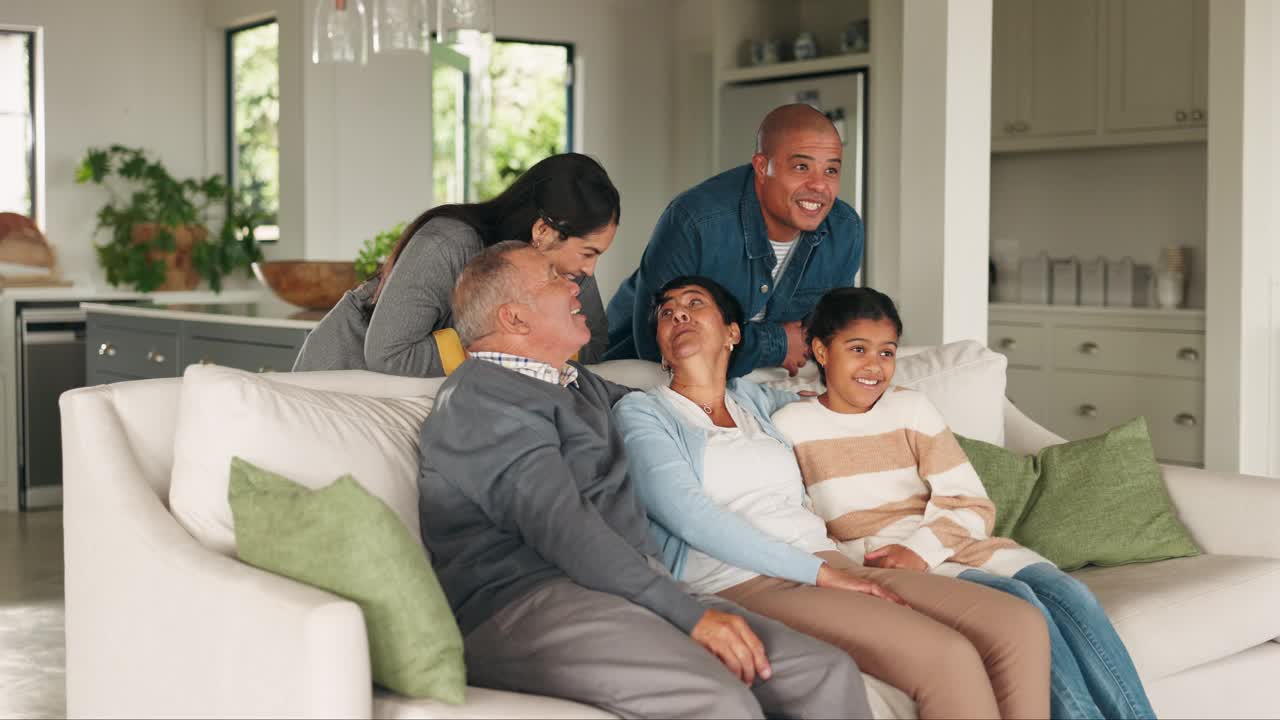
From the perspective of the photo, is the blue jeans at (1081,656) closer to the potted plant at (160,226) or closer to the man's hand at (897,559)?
the man's hand at (897,559)

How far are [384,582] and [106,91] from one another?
19.0 ft

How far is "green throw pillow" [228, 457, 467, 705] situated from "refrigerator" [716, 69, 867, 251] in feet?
16.2

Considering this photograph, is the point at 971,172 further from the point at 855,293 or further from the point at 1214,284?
the point at 1214,284

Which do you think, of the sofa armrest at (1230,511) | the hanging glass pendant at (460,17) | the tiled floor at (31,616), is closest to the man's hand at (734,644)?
the sofa armrest at (1230,511)

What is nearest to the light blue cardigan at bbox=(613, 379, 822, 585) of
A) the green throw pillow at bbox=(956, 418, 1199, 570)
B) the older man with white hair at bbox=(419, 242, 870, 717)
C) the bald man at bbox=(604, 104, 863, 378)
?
the older man with white hair at bbox=(419, 242, 870, 717)

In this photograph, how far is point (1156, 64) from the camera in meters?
5.82

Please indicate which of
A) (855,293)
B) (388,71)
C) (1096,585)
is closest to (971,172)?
(855,293)

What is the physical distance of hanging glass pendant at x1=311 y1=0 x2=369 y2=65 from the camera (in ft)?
14.0

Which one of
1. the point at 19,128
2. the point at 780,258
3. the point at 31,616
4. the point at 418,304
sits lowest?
the point at 31,616

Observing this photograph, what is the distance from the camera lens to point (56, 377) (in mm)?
6281

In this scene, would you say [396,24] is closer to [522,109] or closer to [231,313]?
[231,313]

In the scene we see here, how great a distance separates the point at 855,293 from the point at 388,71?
14.6 ft

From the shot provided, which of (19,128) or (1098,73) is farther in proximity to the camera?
(19,128)

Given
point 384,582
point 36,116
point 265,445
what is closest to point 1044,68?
point 36,116
